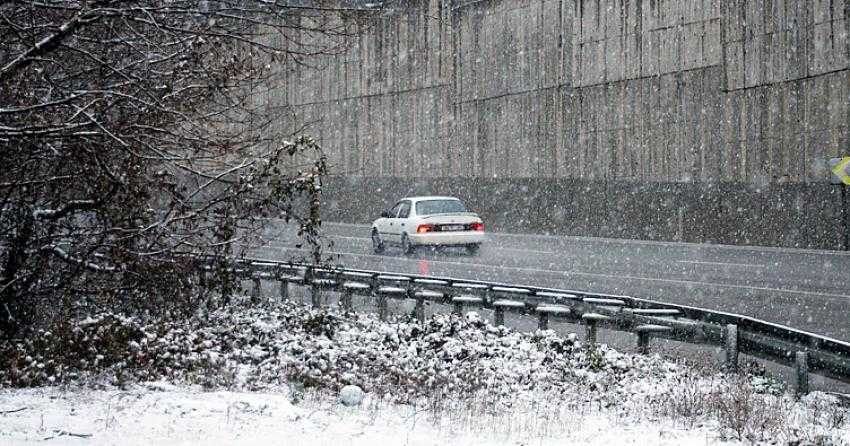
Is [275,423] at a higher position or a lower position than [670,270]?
lower

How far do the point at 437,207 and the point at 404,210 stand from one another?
3.39 ft

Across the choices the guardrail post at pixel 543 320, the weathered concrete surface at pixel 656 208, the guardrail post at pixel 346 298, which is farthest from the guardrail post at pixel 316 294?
the weathered concrete surface at pixel 656 208

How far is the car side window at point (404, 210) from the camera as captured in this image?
1142 inches

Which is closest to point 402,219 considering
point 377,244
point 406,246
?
point 406,246

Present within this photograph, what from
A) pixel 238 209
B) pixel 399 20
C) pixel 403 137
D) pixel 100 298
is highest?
pixel 399 20

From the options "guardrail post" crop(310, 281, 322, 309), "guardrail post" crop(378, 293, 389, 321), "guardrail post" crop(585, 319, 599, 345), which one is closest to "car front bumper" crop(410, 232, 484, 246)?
"guardrail post" crop(310, 281, 322, 309)

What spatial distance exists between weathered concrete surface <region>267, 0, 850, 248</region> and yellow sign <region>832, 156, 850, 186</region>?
2.87ft

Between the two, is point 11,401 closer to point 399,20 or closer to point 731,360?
point 731,360

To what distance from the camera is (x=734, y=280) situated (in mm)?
22141

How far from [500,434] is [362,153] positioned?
4006cm

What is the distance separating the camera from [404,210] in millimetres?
29234

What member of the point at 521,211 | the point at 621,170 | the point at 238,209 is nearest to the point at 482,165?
the point at 521,211

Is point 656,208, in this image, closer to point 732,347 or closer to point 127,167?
point 732,347

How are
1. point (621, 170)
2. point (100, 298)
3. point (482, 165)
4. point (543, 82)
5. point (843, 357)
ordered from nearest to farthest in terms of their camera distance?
point (843, 357)
point (100, 298)
point (621, 170)
point (543, 82)
point (482, 165)
